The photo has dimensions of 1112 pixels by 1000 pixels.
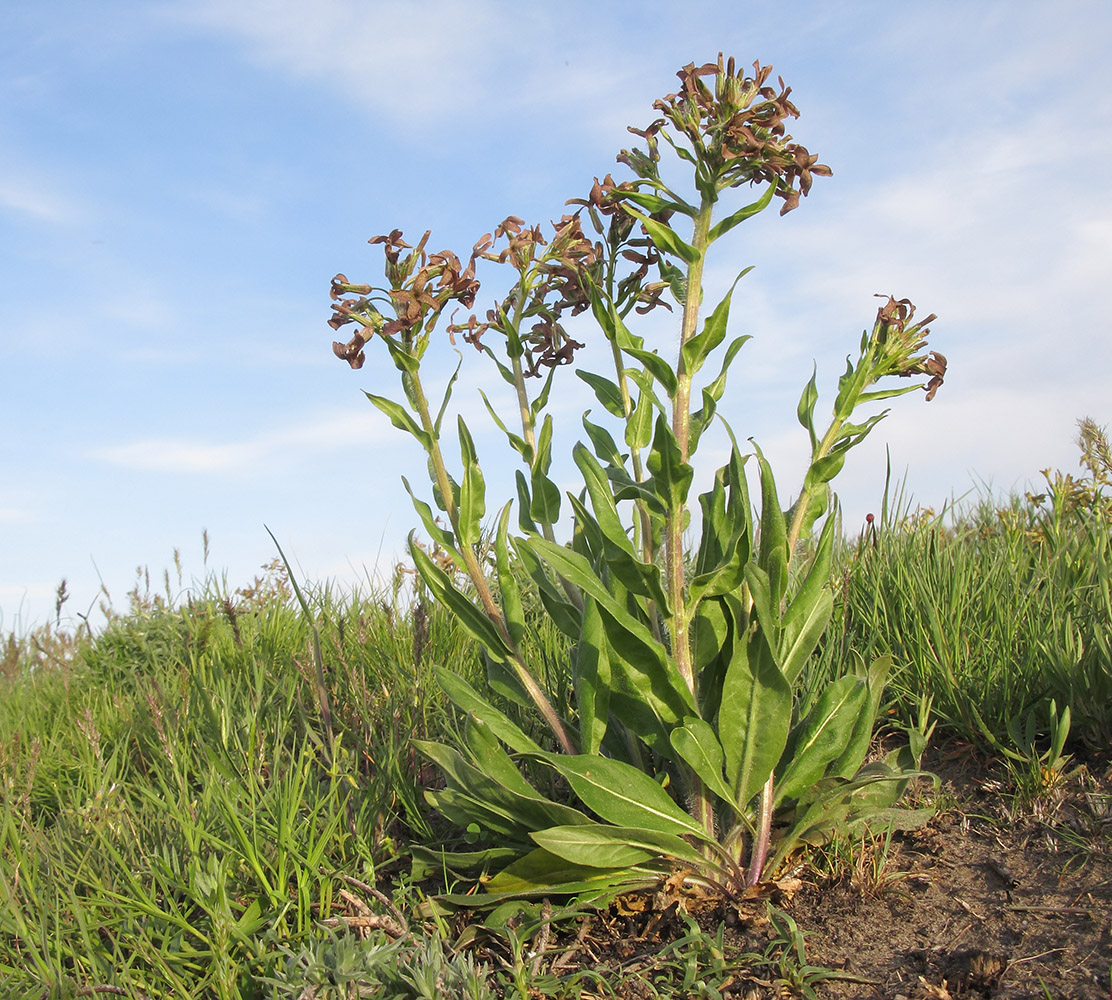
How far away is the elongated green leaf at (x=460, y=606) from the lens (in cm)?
252

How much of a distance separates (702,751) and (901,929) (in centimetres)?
68

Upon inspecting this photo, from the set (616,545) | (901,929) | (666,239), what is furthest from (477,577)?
(901,929)

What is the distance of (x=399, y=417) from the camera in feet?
8.27

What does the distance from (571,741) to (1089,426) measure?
290 cm

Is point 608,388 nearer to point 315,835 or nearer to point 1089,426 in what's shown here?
point 315,835

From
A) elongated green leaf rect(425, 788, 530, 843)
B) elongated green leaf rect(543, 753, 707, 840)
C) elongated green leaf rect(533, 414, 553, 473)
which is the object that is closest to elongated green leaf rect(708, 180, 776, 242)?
elongated green leaf rect(533, 414, 553, 473)

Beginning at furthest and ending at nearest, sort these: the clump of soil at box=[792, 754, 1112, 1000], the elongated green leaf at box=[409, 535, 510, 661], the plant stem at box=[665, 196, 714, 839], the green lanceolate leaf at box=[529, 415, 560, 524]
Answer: the green lanceolate leaf at box=[529, 415, 560, 524] < the elongated green leaf at box=[409, 535, 510, 661] < the plant stem at box=[665, 196, 714, 839] < the clump of soil at box=[792, 754, 1112, 1000]

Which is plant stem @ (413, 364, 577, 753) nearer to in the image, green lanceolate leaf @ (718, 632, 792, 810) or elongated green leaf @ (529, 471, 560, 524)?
elongated green leaf @ (529, 471, 560, 524)

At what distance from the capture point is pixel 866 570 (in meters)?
3.89

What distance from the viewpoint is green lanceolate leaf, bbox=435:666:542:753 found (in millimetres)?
2561

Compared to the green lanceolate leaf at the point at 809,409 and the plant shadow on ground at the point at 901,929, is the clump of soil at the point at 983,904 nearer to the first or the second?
the plant shadow on ground at the point at 901,929

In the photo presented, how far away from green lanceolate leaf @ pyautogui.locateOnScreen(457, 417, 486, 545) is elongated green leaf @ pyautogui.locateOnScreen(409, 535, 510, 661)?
0.12 meters

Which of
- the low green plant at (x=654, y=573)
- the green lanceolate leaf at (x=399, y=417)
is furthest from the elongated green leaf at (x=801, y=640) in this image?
the green lanceolate leaf at (x=399, y=417)

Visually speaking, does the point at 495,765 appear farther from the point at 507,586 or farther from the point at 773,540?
the point at 773,540
